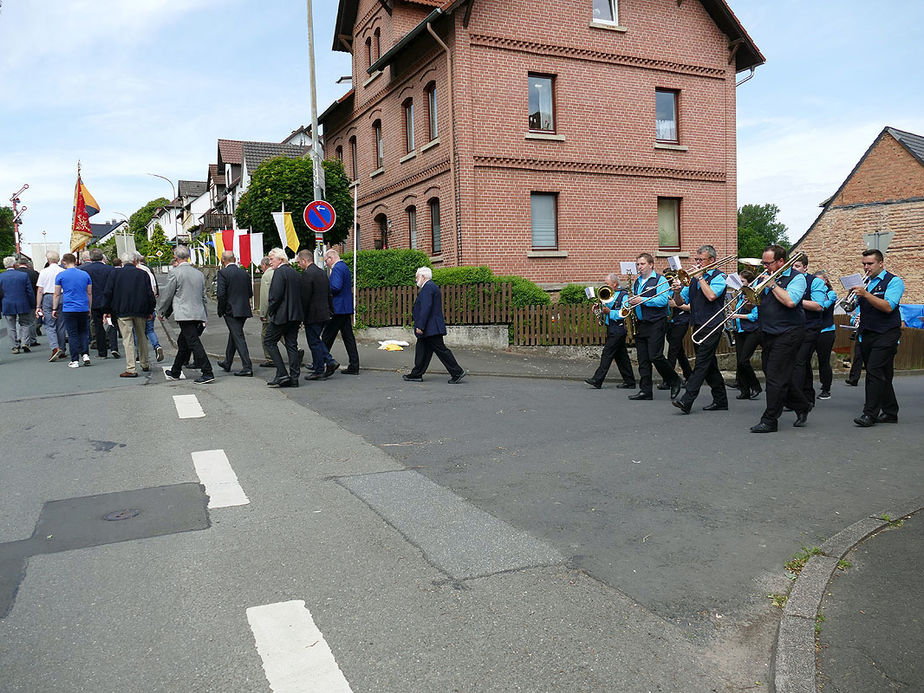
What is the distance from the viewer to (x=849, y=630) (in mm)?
3445

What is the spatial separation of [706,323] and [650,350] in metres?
1.23

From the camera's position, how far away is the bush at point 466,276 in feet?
57.4

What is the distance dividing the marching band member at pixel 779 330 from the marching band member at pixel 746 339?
1.83 m

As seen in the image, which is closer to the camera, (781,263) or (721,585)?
(721,585)

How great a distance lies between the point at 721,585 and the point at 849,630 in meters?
0.68

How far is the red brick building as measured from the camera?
20.7 meters

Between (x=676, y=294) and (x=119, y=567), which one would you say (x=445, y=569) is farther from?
(x=676, y=294)

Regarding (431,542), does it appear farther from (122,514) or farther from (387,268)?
(387,268)

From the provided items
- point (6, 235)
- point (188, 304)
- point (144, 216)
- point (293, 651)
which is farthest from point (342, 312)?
point (144, 216)

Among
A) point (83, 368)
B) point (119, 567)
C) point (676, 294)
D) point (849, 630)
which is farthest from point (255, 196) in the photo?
point (849, 630)

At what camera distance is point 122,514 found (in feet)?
17.0

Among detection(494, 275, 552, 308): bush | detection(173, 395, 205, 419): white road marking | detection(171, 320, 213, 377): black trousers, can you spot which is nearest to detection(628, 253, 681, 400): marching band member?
detection(173, 395, 205, 419): white road marking

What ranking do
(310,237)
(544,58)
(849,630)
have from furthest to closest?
(310,237)
(544,58)
(849,630)

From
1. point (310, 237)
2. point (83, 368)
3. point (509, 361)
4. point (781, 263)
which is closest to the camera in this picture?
point (781, 263)
